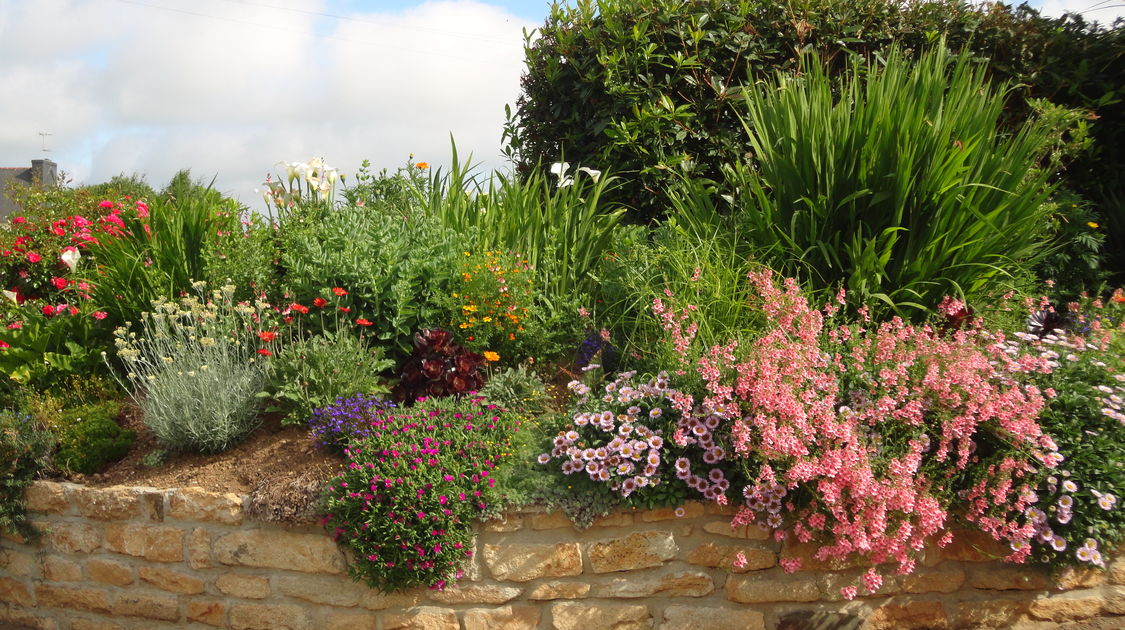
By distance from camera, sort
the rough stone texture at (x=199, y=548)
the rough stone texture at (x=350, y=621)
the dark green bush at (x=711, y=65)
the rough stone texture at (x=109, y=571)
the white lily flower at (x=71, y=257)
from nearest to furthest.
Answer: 1. the rough stone texture at (x=350, y=621)
2. the rough stone texture at (x=199, y=548)
3. the rough stone texture at (x=109, y=571)
4. the white lily flower at (x=71, y=257)
5. the dark green bush at (x=711, y=65)

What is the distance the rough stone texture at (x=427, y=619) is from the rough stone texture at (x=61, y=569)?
75.7 inches

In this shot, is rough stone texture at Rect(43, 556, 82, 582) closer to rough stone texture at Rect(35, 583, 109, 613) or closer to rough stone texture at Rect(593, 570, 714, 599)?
rough stone texture at Rect(35, 583, 109, 613)

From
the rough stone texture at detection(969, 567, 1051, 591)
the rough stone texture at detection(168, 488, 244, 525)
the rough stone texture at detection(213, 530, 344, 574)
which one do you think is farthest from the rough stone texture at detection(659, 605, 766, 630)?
the rough stone texture at detection(168, 488, 244, 525)

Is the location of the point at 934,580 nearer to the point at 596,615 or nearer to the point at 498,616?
Answer: the point at 596,615

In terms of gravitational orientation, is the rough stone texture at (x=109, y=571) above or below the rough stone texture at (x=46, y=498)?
below

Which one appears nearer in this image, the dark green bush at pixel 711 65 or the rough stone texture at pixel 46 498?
the rough stone texture at pixel 46 498

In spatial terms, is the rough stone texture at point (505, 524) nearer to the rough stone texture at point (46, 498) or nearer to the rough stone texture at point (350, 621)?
the rough stone texture at point (350, 621)

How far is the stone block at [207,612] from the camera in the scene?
13.1 feet

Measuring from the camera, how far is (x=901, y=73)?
189 inches

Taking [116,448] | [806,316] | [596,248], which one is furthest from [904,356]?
[116,448]

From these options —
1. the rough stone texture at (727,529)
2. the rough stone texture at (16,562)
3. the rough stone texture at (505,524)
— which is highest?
the rough stone texture at (505,524)

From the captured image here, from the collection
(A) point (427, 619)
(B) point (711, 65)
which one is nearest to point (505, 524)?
(A) point (427, 619)

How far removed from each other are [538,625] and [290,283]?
2.50 metres

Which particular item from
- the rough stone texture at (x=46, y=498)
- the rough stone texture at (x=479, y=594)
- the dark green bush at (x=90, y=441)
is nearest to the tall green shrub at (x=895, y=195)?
the rough stone texture at (x=479, y=594)
